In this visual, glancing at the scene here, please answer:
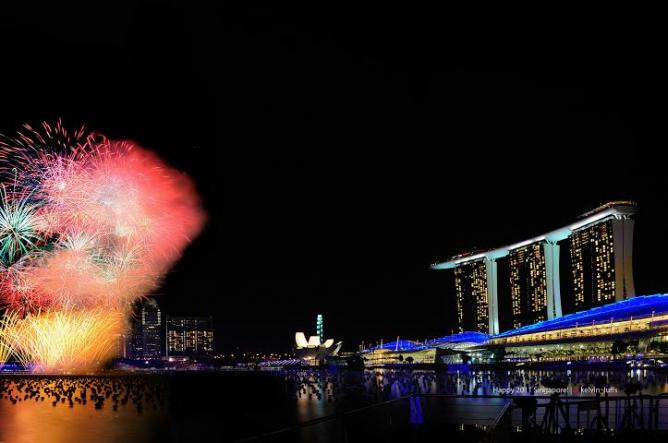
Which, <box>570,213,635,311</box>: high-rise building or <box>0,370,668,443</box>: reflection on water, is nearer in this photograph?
<box>0,370,668,443</box>: reflection on water

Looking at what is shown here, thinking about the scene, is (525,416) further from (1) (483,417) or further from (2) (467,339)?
(2) (467,339)

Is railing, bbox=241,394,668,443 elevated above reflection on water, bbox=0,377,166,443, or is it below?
above

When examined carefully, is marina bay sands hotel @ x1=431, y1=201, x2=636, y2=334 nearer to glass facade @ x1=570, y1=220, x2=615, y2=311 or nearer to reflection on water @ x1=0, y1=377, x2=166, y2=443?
glass facade @ x1=570, y1=220, x2=615, y2=311

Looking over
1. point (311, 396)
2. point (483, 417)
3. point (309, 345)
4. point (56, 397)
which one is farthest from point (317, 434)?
point (309, 345)

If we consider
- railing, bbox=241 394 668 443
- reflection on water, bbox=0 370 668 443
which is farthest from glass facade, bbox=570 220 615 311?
railing, bbox=241 394 668 443

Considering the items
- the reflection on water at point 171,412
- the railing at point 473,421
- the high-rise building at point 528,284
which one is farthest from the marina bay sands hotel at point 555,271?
the railing at point 473,421

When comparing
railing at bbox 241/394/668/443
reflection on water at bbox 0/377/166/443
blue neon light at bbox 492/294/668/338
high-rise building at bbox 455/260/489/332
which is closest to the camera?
railing at bbox 241/394/668/443

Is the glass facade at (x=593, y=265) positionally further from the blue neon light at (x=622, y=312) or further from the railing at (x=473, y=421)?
the railing at (x=473, y=421)
